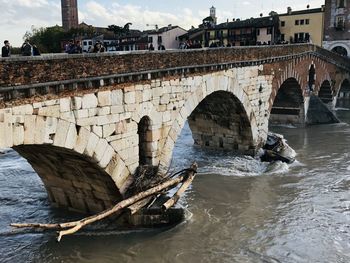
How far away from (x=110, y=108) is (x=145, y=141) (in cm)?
204

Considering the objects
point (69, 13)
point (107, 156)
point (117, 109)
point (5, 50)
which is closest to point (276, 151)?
point (117, 109)

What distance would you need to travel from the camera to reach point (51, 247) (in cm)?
1077

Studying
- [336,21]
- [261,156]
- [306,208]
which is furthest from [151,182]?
[336,21]

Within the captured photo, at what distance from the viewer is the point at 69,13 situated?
285 feet

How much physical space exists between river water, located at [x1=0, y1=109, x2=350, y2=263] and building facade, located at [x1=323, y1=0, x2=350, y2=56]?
92.0 ft

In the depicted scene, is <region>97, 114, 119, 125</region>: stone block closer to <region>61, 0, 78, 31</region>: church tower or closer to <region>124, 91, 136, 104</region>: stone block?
<region>124, 91, 136, 104</region>: stone block

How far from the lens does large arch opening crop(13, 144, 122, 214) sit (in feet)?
33.0

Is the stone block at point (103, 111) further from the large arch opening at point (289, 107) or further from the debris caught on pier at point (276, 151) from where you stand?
the large arch opening at point (289, 107)

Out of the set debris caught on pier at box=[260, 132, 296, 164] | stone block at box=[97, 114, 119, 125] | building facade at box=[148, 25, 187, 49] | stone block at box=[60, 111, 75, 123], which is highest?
building facade at box=[148, 25, 187, 49]

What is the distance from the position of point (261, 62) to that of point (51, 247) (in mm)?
12236

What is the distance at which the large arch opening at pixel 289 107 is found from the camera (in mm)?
26483

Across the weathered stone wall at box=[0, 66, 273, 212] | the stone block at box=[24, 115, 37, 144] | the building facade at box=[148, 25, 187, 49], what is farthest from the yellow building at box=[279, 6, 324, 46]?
the stone block at box=[24, 115, 37, 144]

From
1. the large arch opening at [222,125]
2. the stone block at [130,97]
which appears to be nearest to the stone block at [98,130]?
the stone block at [130,97]

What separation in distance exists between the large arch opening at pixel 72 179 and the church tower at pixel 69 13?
78.6 m
